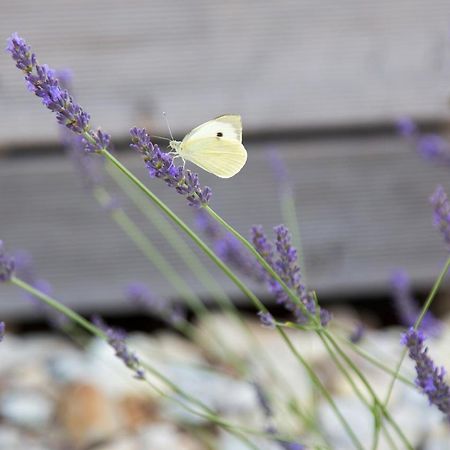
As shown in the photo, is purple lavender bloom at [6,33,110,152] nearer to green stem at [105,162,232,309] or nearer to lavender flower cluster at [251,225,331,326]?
lavender flower cluster at [251,225,331,326]

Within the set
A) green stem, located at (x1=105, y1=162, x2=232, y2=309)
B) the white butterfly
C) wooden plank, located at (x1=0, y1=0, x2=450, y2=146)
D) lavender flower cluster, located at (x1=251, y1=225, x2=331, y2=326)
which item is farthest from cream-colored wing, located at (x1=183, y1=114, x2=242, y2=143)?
wooden plank, located at (x1=0, y1=0, x2=450, y2=146)

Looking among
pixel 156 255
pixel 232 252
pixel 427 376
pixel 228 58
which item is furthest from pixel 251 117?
pixel 427 376

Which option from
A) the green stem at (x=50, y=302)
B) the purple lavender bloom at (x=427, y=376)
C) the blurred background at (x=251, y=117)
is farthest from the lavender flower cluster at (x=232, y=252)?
the blurred background at (x=251, y=117)

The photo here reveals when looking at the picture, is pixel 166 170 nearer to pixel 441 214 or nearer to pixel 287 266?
pixel 287 266

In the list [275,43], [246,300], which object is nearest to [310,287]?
[246,300]

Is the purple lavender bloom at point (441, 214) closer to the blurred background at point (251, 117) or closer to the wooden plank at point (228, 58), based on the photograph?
the blurred background at point (251, 117)
